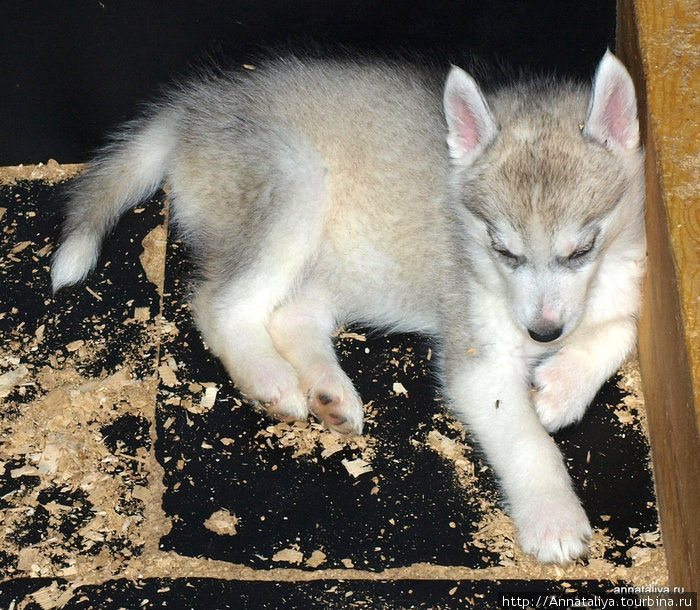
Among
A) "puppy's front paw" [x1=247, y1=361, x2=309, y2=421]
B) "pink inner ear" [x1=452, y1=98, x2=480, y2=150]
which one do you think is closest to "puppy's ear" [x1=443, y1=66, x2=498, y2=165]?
"pink inner ear" [x1=452, y1=98, x2=480, y2=150]

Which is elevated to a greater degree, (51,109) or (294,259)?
(51,109)

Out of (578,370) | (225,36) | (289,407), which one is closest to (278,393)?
(289,407)

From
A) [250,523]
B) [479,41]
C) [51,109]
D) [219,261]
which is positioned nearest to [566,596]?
[250,523]

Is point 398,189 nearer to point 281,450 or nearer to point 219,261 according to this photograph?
point 219,261

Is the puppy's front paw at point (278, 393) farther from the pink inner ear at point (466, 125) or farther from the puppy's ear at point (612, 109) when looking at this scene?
the puppy's ear at point (612, 109)

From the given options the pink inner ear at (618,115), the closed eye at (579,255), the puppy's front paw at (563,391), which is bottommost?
the puppy's front paw at (563,391)

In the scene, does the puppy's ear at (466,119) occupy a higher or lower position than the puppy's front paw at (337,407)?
higher

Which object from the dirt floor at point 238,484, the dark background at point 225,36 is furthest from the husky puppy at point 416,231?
the dark background at point 225,36
